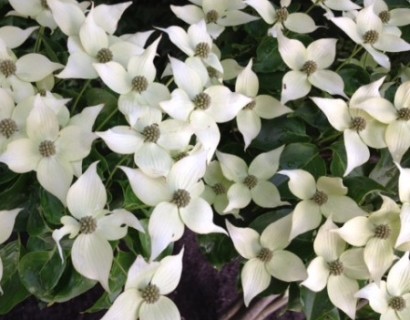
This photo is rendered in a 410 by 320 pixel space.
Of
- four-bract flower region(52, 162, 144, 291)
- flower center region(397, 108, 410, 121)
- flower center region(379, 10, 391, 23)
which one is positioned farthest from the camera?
flower center region(379, 10, 391, 23)

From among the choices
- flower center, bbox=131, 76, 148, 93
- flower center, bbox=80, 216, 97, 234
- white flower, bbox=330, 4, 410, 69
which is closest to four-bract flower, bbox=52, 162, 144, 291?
flower center, bbox=80, 216, 97, 234

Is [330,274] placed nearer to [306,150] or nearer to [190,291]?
[306,150]

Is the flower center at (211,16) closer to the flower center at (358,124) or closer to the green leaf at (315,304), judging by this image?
the flower center at (358,124)

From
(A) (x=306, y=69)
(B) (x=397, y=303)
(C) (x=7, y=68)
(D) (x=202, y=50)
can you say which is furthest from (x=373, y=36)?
(C) (x=7, y=68)

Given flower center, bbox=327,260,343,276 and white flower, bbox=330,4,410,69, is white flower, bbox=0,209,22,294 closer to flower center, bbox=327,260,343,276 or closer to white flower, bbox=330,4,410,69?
flower center, bbox=327,260,343,276

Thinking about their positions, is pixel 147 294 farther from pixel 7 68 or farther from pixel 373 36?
pixel 373 36

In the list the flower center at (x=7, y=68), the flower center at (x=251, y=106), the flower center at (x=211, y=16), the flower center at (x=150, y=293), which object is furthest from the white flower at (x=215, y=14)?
the flower center at (x=150, y=293)
